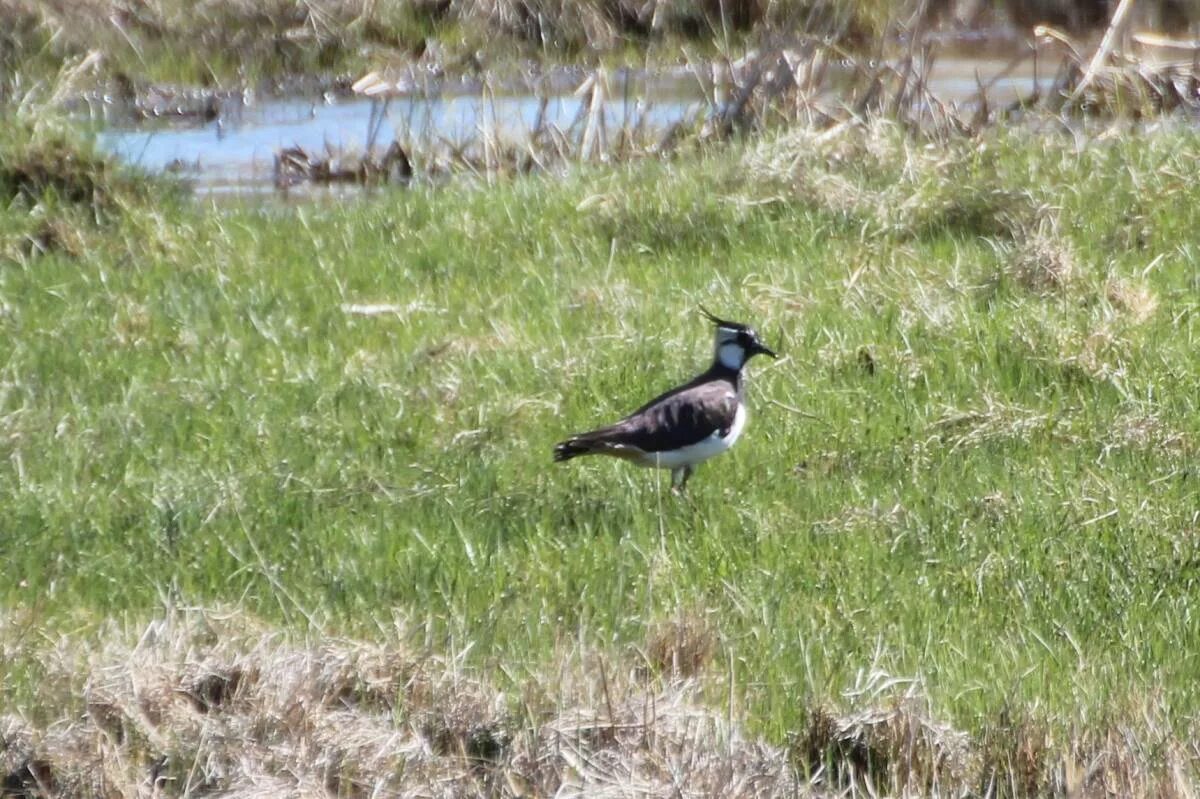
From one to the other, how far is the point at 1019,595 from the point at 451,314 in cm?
416

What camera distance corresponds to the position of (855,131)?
12.3 metres

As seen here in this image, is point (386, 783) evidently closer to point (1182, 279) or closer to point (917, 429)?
point (917, 429)

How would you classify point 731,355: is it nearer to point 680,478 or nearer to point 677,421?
point 680,478

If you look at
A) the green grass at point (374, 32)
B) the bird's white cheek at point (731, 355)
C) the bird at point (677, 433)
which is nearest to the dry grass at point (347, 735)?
the bird at point (677, 433)

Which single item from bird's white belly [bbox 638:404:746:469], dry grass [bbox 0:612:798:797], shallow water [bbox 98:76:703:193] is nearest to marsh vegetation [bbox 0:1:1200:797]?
dry grass [bbox 0:612:798:797]

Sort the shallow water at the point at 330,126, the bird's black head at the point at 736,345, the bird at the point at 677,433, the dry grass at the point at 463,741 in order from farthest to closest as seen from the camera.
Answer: the shallow water at the point at 330,126 < the bird's black head at the point at 736,345 < the bird at the point at 677,433 < the dry grass at the point at 463,741

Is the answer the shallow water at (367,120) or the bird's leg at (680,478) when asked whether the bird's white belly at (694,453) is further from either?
the shallow water at (367,120)

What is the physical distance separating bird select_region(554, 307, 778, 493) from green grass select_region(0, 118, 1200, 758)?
0.63 feet

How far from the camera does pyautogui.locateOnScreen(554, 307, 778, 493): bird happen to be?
24.6ft

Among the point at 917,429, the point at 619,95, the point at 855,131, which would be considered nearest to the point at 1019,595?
the point at 917,429

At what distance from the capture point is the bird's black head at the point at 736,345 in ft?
26.8

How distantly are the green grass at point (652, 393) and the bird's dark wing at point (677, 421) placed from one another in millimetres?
272

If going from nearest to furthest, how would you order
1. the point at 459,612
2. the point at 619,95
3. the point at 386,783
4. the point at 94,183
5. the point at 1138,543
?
the point at 386,783, the point at 459,612, the point at 1138,543, the point at 94,183, the point at 619,95

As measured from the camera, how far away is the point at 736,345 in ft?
26.8
